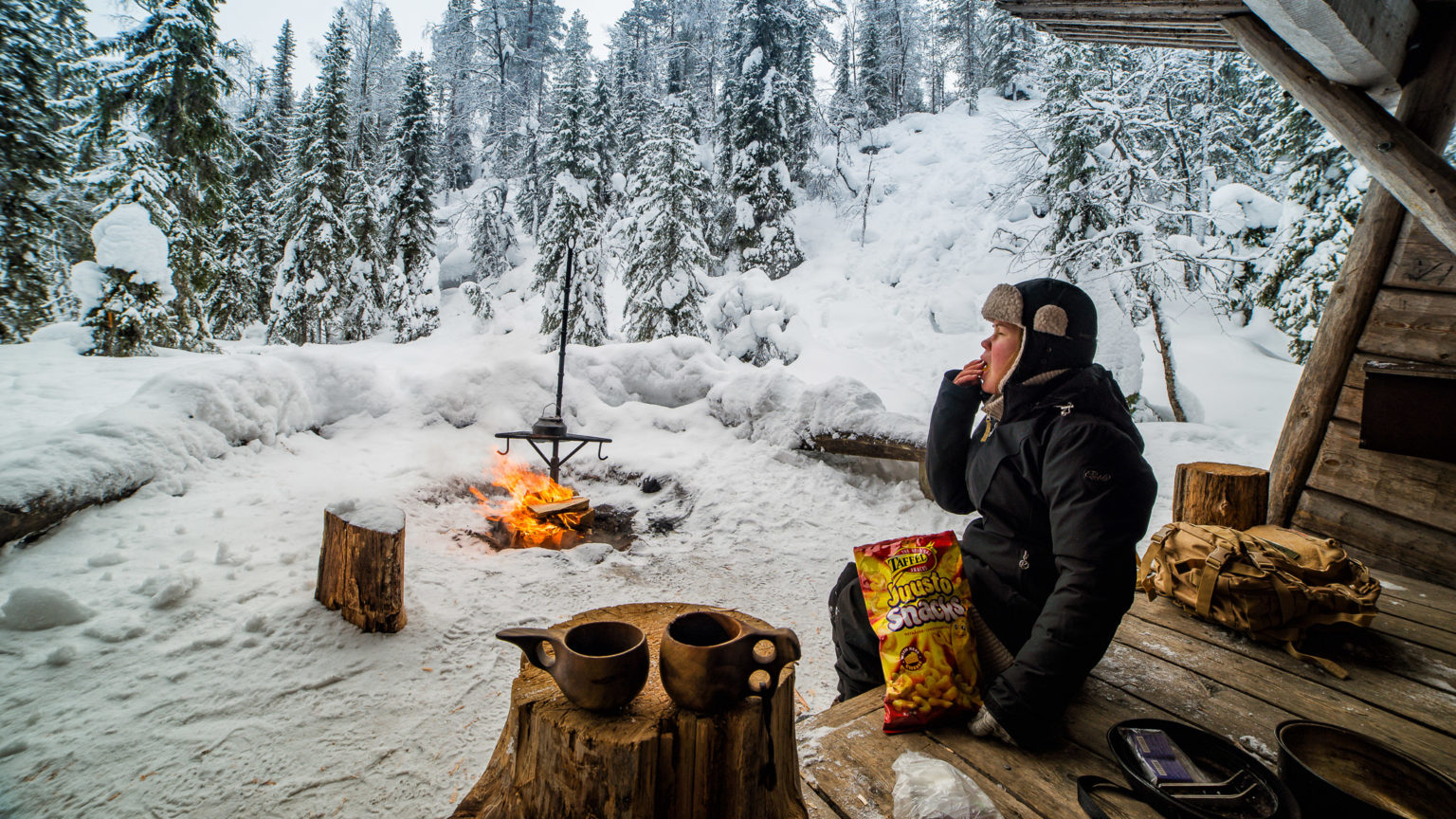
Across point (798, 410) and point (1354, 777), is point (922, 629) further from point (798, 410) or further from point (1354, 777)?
point (798, 410)

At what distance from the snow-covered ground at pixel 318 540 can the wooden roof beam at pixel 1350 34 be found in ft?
14.6

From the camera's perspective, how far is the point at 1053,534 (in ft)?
6.77

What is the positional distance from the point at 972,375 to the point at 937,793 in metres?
1.82

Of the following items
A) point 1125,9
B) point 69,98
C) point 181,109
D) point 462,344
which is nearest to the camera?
point 1125,9

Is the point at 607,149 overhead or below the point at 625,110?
below

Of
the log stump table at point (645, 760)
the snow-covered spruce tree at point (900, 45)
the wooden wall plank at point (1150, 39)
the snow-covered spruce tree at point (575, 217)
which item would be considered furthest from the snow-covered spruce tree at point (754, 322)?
the snow-covered spruce tree at point (900, 45)

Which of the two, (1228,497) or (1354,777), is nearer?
(1354,777)

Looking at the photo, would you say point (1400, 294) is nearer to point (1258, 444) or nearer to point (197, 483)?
point (1258, 444)

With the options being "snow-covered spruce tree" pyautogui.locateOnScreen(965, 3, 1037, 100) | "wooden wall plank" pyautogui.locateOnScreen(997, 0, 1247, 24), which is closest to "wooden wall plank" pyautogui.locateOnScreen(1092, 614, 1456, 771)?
"wooden wall plank" pyautogui.locateOnScreen(997, 0, 1247, 24)

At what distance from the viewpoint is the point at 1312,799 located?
1.57 m

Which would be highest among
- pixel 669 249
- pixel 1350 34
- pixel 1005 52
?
pixel 1005 52

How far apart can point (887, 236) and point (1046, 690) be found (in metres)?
26.0

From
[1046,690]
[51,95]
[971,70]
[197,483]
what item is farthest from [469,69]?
[1046,690]

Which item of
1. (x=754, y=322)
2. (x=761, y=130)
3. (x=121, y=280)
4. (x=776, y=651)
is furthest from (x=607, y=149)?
(x=776, y=651)
